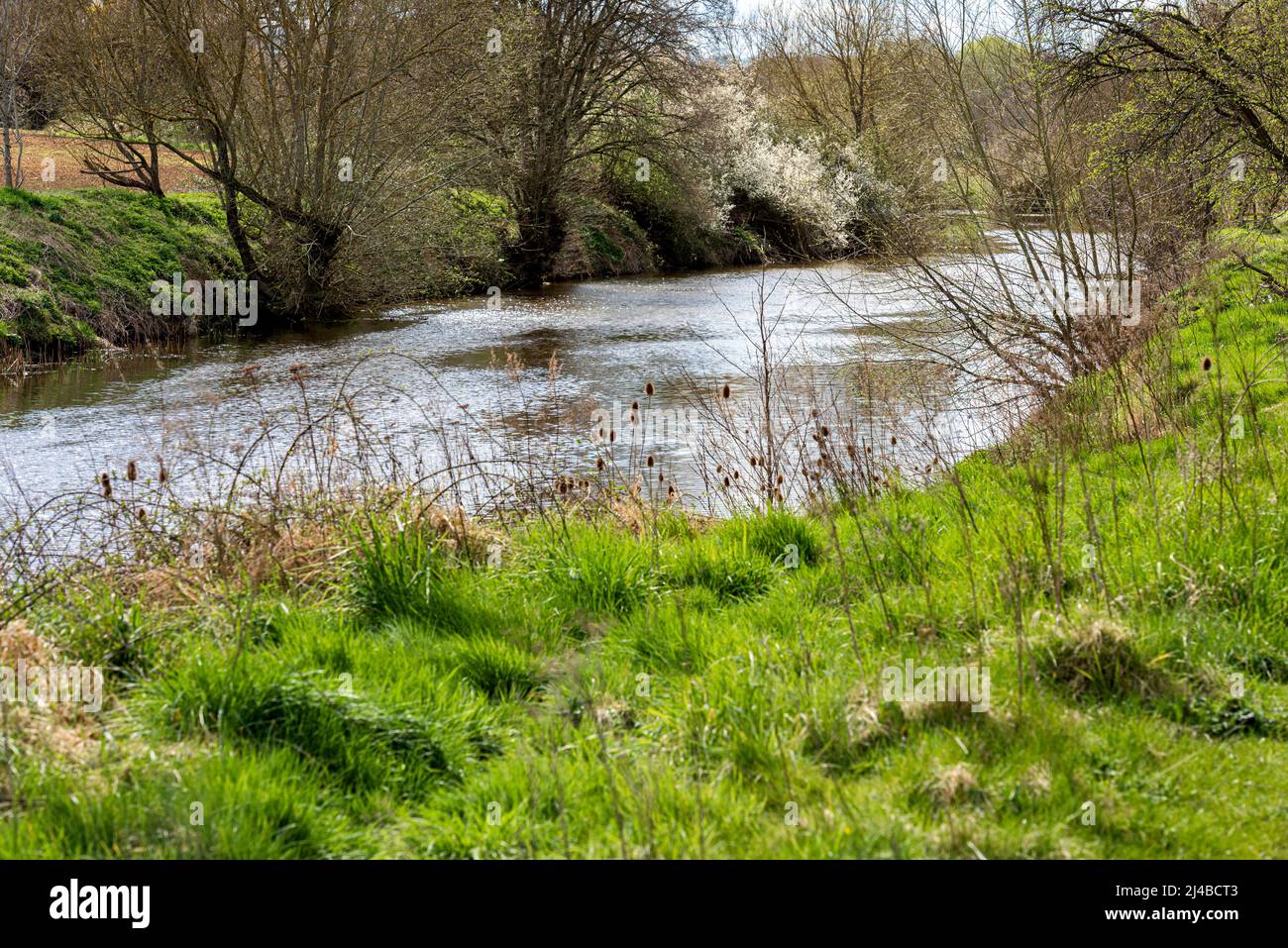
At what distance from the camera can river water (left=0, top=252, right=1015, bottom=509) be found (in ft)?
32.2

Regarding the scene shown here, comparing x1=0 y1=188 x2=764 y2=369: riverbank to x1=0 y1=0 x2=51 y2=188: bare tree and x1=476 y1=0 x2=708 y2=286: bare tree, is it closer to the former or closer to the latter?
x1=0 y1=0 x2=51 y2=188: bare tree

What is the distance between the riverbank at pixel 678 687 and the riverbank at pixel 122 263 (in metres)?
10.8

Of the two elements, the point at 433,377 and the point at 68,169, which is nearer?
the point at 433,377

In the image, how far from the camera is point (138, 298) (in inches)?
660

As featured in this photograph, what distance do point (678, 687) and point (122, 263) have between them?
16074 mm

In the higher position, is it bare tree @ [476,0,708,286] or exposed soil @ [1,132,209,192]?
bare tree @ [476,0,708,286]

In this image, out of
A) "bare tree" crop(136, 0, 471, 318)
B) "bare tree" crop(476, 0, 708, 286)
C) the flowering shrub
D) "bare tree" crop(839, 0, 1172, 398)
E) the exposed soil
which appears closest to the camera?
"bare tree" crop(839, 0, 1172, 398)

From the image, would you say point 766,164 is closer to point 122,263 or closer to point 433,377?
point 122,263

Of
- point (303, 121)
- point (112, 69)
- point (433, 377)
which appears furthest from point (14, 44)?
point (433, 377)

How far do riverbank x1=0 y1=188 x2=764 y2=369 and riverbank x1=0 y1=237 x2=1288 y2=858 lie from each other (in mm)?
10750

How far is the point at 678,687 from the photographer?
4.11 meters

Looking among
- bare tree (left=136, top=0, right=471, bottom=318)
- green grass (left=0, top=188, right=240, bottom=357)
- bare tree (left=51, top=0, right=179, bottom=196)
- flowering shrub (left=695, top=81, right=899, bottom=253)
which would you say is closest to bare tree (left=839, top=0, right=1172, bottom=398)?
bare tree (left=136, top=0, right=471, bottom=318)

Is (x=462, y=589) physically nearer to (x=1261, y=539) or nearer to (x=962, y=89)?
(x=1261, y=539)
